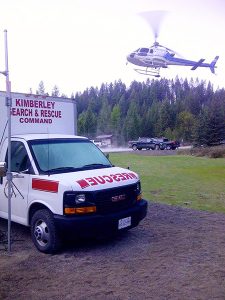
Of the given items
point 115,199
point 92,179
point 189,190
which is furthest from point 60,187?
point 189,190

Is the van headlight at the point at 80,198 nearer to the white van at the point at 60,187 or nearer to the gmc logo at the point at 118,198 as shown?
the white van at the point at 60,187

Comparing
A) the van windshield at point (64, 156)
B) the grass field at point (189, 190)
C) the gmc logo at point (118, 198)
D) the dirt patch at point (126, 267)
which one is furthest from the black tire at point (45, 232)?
the grass field at point (189, 190)

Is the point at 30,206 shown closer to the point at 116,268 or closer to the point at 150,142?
the point at 116,268

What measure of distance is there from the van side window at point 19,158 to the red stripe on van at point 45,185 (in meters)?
0.31

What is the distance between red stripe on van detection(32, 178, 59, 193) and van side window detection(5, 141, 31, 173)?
307 millimetres

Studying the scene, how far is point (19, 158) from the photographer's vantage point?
6.52 m

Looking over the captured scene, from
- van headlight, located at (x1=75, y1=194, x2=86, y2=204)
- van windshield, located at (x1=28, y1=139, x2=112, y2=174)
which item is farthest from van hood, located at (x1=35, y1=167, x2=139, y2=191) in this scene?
van windshield, located at (x1=28, y1=139, x2=112, y2=174)

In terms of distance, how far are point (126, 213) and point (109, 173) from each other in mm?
749

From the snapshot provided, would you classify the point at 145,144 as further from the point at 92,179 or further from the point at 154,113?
the point at 154,113

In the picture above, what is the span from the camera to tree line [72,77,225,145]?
2134 inches

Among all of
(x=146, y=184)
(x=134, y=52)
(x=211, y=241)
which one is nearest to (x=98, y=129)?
(x=134, y=52)

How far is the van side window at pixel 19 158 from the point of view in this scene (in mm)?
6315

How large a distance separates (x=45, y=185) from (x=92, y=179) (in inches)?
30.7

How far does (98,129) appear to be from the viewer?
102125mm
